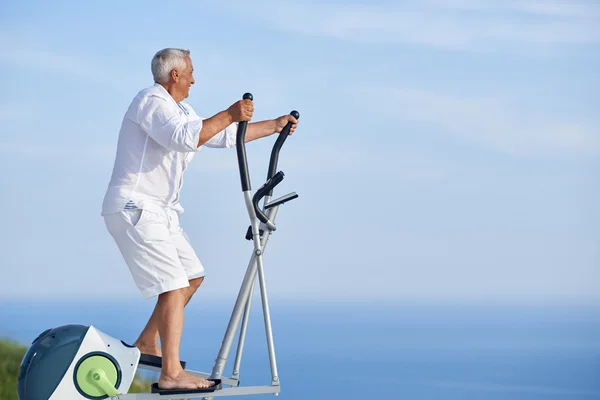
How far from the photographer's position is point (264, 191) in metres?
3.26

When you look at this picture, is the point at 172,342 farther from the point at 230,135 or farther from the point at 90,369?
the point at 230,135

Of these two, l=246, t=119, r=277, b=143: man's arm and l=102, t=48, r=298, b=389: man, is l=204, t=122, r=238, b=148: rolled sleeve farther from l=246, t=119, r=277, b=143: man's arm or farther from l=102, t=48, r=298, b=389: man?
l=102, t=48, r=298, b=389: man

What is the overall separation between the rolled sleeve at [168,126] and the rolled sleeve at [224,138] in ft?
1.38

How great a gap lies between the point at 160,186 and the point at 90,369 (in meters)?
0.77

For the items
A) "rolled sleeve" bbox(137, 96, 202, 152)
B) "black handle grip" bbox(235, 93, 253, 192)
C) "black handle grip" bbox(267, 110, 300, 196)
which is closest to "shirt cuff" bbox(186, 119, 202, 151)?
"rolled sleeve" bbox(137, 96, 202, 152)

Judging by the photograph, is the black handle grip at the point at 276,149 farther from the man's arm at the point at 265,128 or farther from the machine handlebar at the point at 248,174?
the man's arm at the point at 265,128

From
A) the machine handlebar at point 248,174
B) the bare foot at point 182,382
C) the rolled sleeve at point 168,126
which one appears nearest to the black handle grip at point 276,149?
the machine handlebar at point 248,174

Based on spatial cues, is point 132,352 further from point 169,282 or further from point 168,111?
point 168,111

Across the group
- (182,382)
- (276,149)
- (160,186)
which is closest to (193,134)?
(160,186)

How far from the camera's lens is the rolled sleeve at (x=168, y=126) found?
3.05 metres

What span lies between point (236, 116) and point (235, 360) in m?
0.99

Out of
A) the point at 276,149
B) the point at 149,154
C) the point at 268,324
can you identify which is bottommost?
the point at 268,324

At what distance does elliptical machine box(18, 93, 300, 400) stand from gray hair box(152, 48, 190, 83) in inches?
13.7

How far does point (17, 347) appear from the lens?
5746mm
